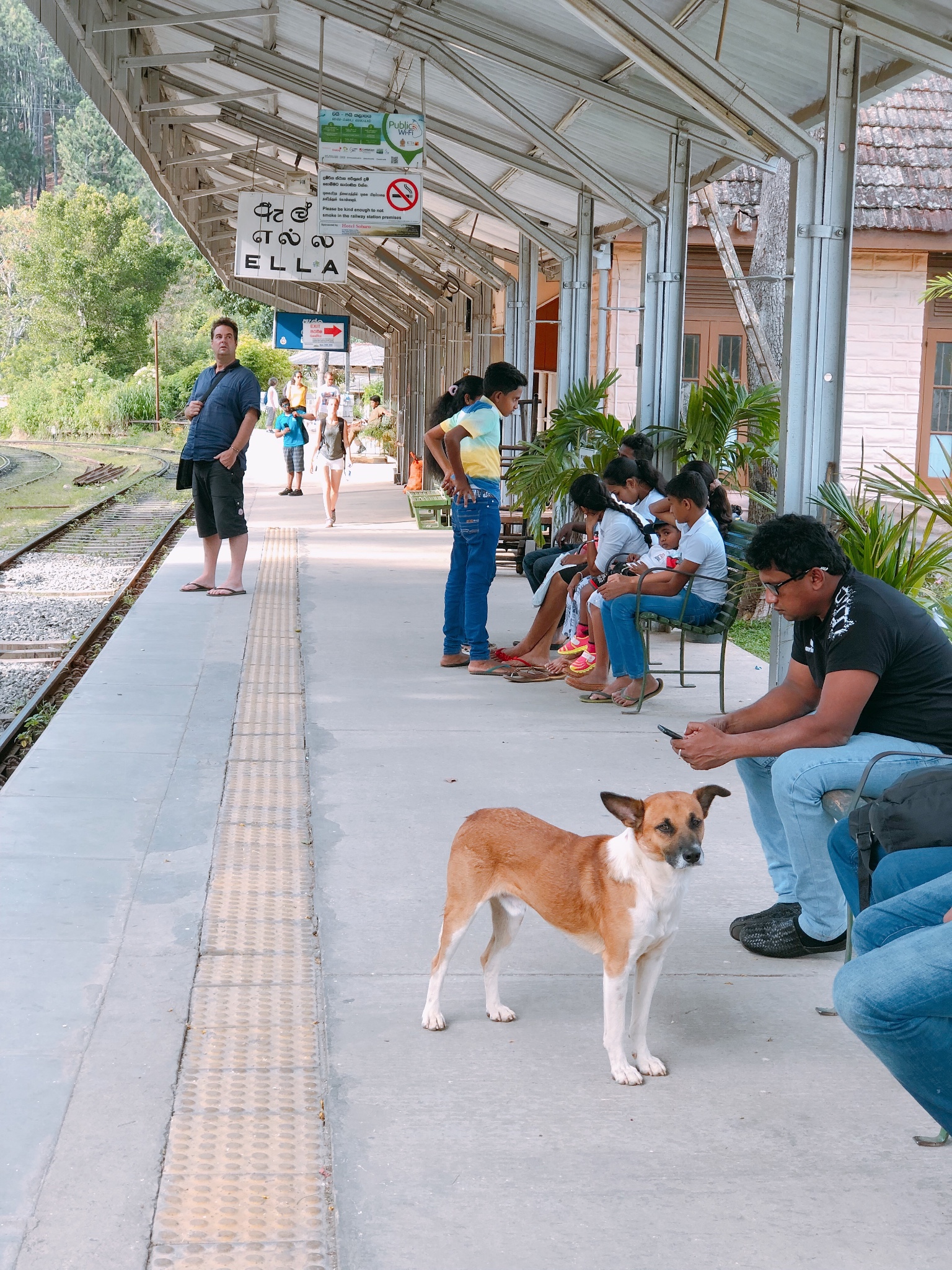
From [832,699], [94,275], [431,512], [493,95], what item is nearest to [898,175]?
[493,95]

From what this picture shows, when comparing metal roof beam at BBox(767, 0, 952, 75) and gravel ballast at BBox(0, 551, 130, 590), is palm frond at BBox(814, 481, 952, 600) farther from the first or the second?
gravel ballast at BBox(0, 551, 130, 590)

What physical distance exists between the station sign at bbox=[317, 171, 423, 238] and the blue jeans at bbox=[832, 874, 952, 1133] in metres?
10.1

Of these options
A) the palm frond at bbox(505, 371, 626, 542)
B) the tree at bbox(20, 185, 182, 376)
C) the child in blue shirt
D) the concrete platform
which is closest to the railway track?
the concrete platform

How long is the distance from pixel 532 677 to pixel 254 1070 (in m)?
5.23

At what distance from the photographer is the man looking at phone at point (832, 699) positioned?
396 cm

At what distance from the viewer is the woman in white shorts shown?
17.8 m

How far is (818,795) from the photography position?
3984mm

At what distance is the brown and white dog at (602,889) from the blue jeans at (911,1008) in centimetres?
68

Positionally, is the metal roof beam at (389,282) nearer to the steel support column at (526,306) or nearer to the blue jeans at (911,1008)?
the steel support column at (526,306)

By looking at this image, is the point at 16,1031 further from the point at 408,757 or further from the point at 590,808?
the point at 408,757

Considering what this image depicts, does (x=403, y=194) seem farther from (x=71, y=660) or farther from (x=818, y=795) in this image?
(x=818, y=795)

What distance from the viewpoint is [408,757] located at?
6.69m

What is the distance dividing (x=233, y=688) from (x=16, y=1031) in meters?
4.48

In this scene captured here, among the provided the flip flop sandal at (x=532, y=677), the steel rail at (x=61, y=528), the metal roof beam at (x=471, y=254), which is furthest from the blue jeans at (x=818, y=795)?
the metal roof beam at (x=471, y=254)
